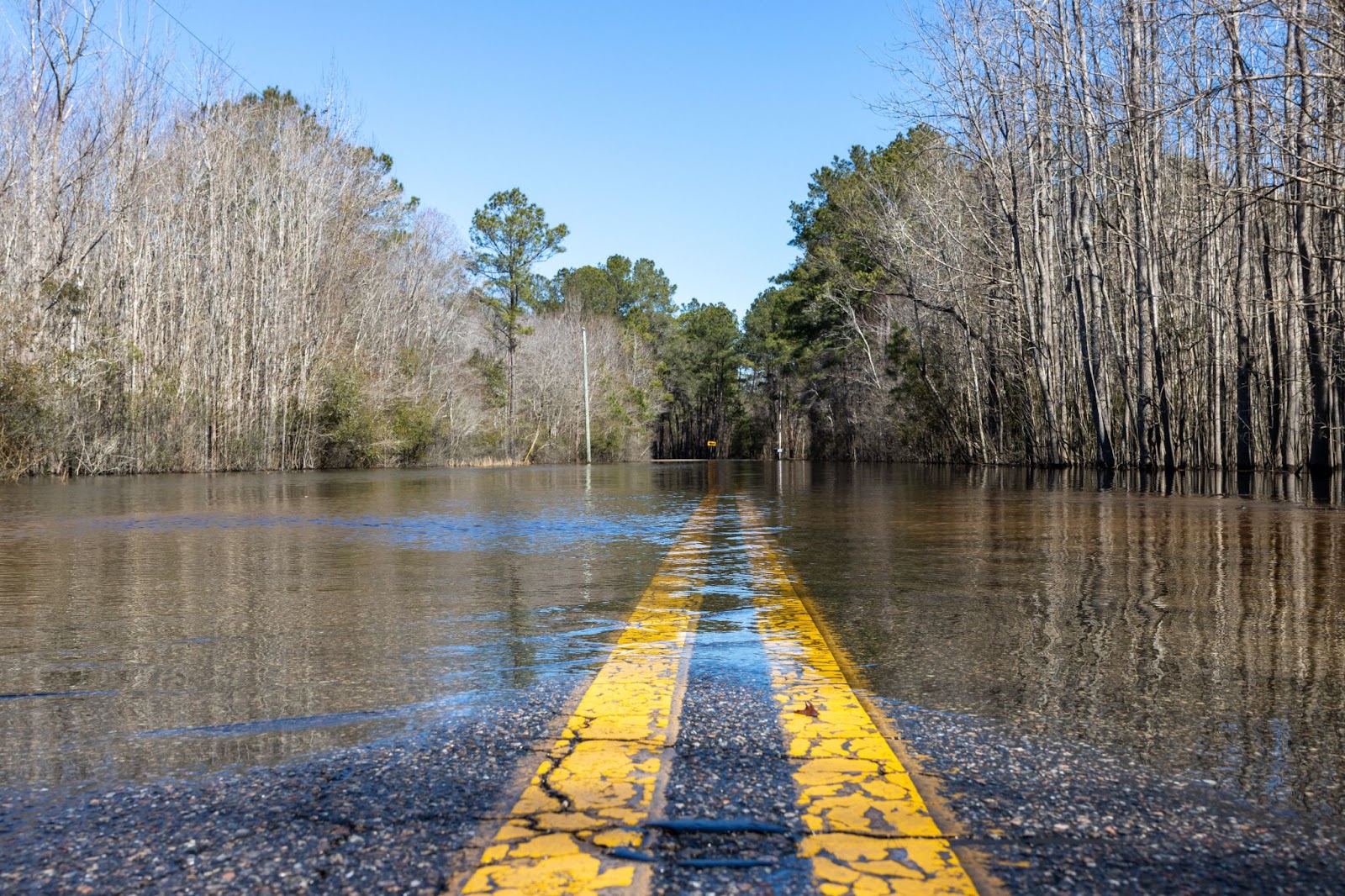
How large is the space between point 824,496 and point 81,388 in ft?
59.6

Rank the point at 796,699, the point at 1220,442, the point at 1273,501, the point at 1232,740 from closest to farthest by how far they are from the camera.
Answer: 1. the point at 1232,740
2. the point at 796,699
3. the point at 1273,501
4. the point at 1220,442

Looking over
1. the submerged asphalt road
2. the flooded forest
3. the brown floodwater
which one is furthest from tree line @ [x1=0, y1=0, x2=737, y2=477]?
the submerged asphalt road

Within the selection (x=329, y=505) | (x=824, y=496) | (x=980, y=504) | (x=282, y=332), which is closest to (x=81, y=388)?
(x=282, y=332)

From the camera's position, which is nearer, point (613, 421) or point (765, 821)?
point (765, 821)

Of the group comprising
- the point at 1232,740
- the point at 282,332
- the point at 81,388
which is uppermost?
the point at 282,332

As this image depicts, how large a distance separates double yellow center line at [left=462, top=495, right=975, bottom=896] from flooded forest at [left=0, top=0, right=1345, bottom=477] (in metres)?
9.00

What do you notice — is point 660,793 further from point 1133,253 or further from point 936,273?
point 936,273

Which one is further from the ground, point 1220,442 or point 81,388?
point 81,388

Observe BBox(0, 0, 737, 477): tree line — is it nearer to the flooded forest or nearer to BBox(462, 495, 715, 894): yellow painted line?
the flooded forest

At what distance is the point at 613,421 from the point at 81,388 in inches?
1612

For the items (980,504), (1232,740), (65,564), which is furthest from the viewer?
(980,504)

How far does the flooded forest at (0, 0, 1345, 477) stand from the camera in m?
18.1

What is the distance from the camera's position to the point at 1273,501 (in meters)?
11.4

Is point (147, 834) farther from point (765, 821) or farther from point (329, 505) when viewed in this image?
point (329, 505)
